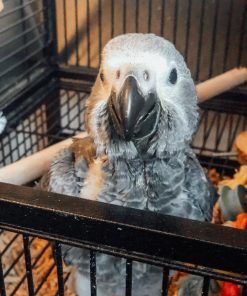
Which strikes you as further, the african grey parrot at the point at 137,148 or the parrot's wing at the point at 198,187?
the parrot's wing at the point at 198,187

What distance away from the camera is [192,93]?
84 centimetres

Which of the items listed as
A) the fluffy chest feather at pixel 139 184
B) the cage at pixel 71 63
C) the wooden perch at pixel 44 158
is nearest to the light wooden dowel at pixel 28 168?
the wooden perch at pixel 44 158

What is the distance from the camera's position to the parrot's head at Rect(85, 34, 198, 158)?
0.67 meters

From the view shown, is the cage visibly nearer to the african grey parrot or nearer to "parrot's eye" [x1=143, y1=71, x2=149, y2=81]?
the african grey parrot

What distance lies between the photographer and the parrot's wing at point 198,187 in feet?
2.87

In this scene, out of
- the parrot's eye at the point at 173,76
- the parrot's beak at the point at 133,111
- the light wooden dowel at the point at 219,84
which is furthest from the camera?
the light wooden dowel at the point at 219,84

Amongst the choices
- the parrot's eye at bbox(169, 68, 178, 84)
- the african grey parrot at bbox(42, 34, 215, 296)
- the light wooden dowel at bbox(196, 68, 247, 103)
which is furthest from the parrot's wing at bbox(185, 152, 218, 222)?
the light wooden dowel at bbox(196, 68, 247, 103)

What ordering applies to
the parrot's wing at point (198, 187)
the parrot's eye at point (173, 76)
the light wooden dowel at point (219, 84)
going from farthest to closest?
the light wooden dowel at point (219, 84), the parrot's wing at point (198, 187), the parrot's eye at point (173, 76)

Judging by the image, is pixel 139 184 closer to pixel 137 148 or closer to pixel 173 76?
pixel 137 148

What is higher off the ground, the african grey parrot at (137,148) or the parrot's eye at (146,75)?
the parrot's eye at (146,75)

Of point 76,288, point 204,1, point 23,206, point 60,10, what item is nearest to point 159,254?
point 23,206

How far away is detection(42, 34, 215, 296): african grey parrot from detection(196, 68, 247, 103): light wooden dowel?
318mm

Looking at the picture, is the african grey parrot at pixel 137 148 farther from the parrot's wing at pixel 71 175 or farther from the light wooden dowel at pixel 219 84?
the light wooden dowel at pixel 219 84

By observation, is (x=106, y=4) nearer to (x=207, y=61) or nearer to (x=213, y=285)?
(x=207, y=61)
